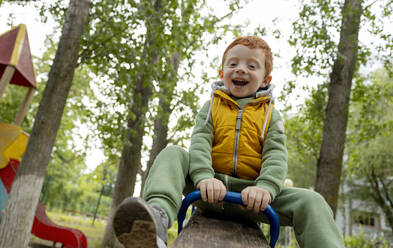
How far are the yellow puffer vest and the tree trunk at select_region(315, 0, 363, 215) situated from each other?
3.88 metres

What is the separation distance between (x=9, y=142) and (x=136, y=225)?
6.94 metres

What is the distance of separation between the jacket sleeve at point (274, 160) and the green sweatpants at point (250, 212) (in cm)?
12

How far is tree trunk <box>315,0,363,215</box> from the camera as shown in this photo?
17.9ft

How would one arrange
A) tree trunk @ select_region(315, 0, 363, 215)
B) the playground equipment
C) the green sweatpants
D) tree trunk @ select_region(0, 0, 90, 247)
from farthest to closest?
the playground equipment < tree trunk @ select_region(315, 0, 363, 215) < tree trunk @ select_region(0, 0, 90, 247) < the green sweatpants

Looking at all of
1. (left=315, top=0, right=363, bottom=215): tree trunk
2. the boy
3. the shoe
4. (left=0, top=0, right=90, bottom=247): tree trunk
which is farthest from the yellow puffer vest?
(left=315, top=0, right=363, bottom=215): tree trunk

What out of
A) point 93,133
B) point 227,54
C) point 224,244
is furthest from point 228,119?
point 93,133

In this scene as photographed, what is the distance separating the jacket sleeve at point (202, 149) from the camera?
174 centimetres

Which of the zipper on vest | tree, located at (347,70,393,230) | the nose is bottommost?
the zipper on vest

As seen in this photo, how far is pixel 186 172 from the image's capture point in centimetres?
181

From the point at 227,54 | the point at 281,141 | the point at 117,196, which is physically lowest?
the point at 117,196

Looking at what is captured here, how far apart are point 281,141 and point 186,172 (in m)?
0.66

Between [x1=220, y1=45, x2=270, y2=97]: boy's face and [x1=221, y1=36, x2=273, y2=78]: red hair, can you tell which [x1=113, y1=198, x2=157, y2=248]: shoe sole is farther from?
[x1=221, y1=36, x2=273, y2=78]: red hair

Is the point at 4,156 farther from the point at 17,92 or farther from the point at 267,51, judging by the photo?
the point at 17,92

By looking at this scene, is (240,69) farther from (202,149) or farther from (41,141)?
(41,141)
